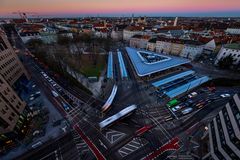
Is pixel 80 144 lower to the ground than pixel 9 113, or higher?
lower

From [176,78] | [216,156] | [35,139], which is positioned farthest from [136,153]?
[176,78]

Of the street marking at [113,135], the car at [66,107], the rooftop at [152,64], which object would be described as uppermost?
the rooftop at [152,64]

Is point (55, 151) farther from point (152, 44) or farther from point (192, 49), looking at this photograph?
point (152, 44)

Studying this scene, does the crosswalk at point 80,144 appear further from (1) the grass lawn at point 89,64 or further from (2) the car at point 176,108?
(1) the grass lawn at point 89,64

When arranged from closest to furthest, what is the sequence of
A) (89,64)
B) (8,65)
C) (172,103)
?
(172,103) < (8,65) < (89,64)

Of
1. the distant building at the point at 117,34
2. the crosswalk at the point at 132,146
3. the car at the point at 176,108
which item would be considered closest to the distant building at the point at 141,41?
the distant building at the point at 117,34

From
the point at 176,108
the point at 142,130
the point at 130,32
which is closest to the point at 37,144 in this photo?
the point at 142,130

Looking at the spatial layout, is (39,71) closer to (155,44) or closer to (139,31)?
(155,44)

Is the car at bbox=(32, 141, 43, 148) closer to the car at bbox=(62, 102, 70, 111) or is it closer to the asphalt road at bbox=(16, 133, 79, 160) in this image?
the asphalt road at bbox=(16, 133, 79, 160)
